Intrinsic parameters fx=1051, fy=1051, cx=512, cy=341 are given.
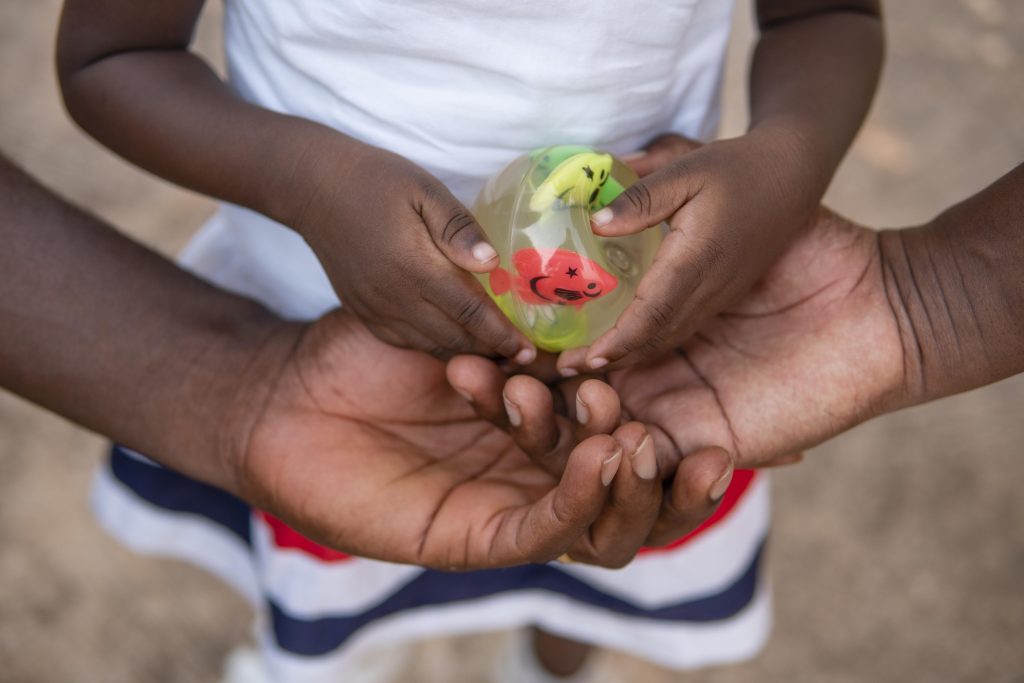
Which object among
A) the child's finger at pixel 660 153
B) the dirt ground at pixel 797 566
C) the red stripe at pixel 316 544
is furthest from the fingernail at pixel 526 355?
the dirt ground at pixel 797 566

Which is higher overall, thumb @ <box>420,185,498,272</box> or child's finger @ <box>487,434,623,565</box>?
thumb @ <box>420,185,498,272</box>

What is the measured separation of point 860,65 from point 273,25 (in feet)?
1.93

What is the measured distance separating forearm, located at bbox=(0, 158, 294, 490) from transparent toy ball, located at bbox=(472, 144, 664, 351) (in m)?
0.29

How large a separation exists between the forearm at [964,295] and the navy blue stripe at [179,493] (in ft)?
2.51

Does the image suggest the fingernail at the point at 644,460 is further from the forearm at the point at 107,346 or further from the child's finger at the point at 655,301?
the forearm at the point at 107,346

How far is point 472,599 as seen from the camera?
1286mm

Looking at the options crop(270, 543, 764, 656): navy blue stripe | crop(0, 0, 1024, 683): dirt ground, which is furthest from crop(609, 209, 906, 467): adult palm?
crop(0, 0, 1024, 683): dirt ground

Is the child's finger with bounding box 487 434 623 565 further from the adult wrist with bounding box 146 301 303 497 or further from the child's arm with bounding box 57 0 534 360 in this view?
the adult wrist with bounding box 146 301 303 497

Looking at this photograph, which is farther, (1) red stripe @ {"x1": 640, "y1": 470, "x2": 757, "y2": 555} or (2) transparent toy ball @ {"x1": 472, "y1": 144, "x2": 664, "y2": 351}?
(1) red stripe @ {"x1": 640, "y1": 470, "x2": 757, "y2": 555}

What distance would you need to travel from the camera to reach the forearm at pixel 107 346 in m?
0.98

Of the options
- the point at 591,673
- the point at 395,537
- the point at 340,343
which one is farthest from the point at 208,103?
the point at 591,673

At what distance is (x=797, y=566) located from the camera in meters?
1.83

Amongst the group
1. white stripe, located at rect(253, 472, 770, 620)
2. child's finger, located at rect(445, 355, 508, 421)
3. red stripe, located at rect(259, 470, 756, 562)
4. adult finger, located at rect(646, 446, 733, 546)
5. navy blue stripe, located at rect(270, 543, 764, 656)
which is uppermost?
child's finger, located at rect(445, 355, 508, 421)

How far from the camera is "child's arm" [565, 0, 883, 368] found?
85 centimetres
